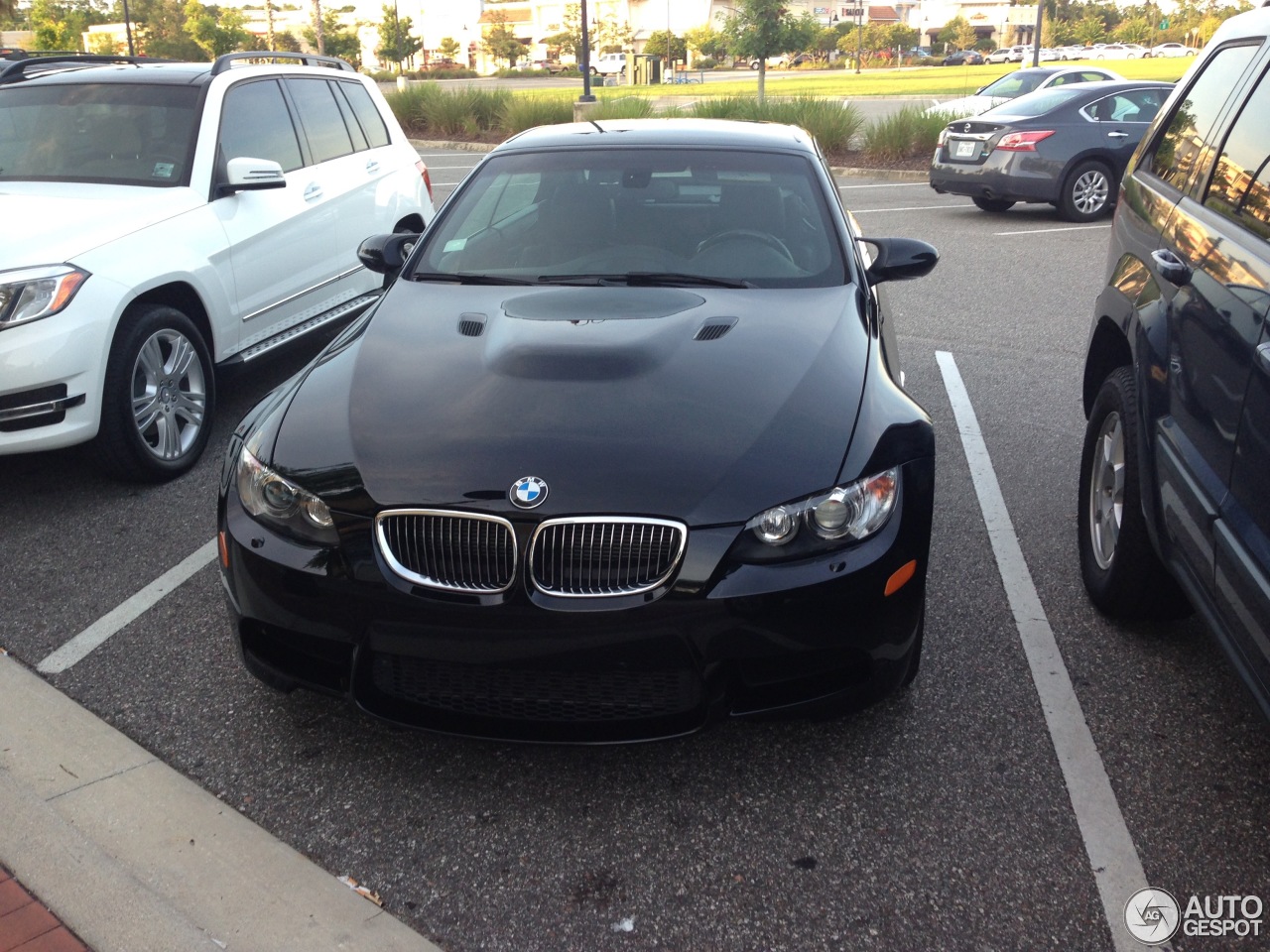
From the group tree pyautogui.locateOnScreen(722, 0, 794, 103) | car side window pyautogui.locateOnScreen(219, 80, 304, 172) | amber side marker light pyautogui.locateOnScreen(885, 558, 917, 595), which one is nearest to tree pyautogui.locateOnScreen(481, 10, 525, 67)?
tree pyautogui.locateOnScreen(722, 0, 794, 103)

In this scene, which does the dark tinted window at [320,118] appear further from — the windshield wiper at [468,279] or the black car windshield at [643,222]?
the windshield wiper at [468,279]

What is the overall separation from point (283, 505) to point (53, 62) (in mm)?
5412

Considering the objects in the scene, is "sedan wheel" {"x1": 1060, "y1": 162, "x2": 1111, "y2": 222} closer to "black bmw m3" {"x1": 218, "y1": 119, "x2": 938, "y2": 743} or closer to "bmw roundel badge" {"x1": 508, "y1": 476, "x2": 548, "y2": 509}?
"black bmw m3" {"x1": 218, "y1": 119, "x2": 938, "y2": 743}

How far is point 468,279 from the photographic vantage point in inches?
164

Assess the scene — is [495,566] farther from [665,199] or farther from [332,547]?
[665,199]

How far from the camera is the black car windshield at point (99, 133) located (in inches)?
223

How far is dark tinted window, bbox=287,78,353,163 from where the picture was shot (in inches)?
266

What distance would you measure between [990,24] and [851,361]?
509 ft

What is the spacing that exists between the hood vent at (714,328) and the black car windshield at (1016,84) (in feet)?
63.2

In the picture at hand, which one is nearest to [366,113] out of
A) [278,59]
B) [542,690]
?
[278,59]

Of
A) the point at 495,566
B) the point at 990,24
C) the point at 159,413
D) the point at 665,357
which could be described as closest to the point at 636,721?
the point at 495,566

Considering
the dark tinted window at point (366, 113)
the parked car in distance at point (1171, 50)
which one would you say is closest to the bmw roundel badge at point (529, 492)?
the dark tinted window at point (366, 113)

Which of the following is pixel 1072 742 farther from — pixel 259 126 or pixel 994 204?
pixel 994 204

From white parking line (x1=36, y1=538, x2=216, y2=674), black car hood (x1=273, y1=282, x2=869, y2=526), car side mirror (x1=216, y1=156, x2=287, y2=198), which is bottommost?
white parking line (x1=36, y1=538, x2=216, y2=674)
